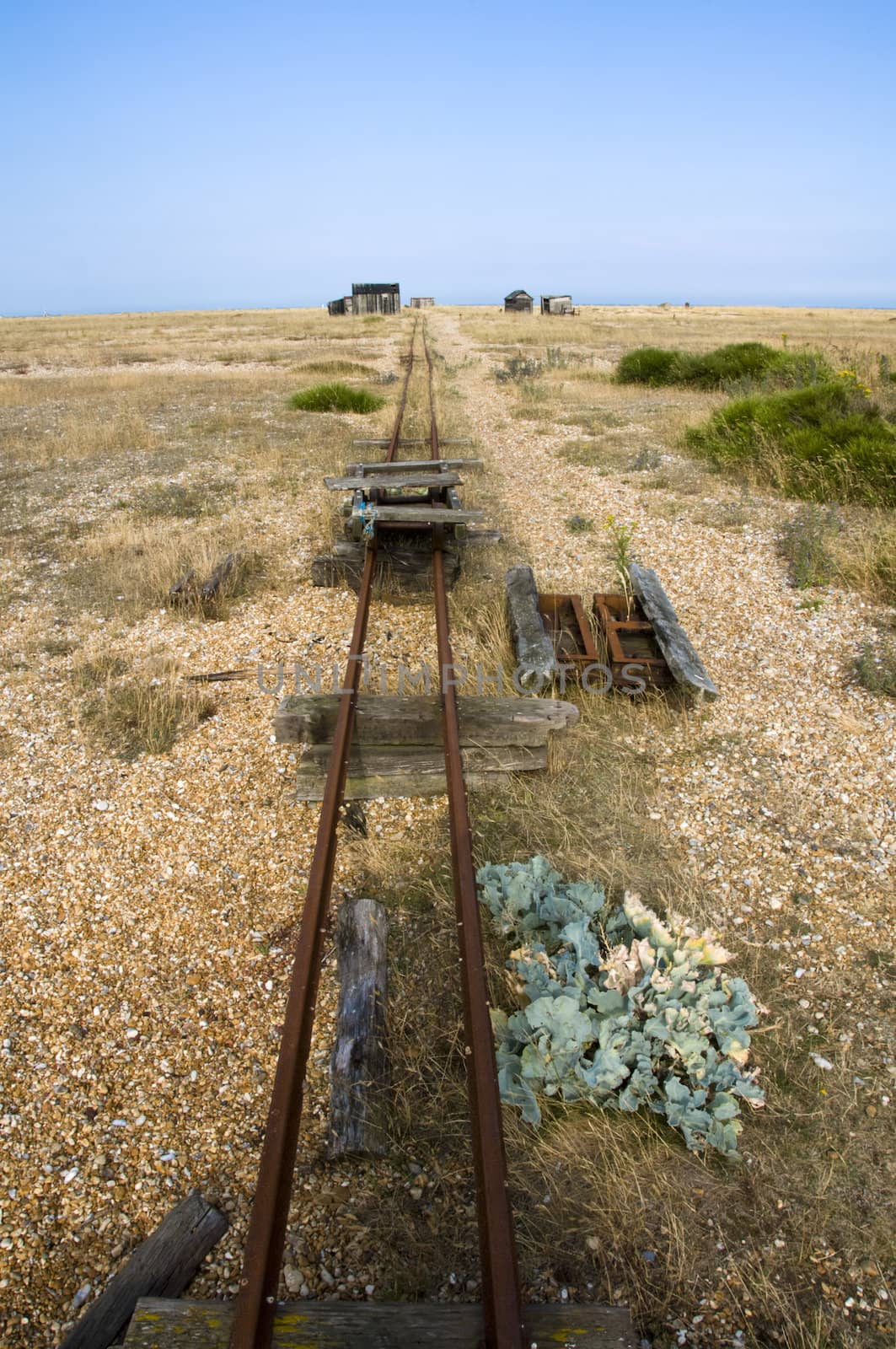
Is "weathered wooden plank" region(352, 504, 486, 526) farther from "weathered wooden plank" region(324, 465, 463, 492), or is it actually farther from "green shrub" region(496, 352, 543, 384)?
"green shrub" region(496, 352, 543, 384)

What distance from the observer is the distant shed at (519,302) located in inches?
2170

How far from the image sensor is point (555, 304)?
4944cm

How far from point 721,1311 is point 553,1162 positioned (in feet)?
1.67

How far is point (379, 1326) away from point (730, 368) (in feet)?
54.9

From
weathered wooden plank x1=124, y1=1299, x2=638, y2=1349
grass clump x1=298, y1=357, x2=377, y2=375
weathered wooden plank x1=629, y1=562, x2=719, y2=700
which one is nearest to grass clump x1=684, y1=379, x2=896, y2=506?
weathered wooden plank x1=629, y1=562, x2=719, y2=700

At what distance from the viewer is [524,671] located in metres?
4.52

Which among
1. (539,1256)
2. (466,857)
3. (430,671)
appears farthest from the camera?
(430,671)

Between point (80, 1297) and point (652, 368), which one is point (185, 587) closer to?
point (80, 1297)

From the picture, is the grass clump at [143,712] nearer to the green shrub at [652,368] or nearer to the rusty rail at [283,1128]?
the rusty rail at [283,1128]

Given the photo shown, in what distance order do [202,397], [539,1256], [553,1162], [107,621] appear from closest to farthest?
1. [539,1256]
2. [553,1162]
3. [107,621]
4. [202,397]

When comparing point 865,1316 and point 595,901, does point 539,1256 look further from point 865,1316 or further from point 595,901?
point 595,901

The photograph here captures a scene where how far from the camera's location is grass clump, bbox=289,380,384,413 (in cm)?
1434

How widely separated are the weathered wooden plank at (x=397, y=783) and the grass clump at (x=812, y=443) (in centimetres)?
636

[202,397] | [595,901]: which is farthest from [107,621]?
[202,397]
